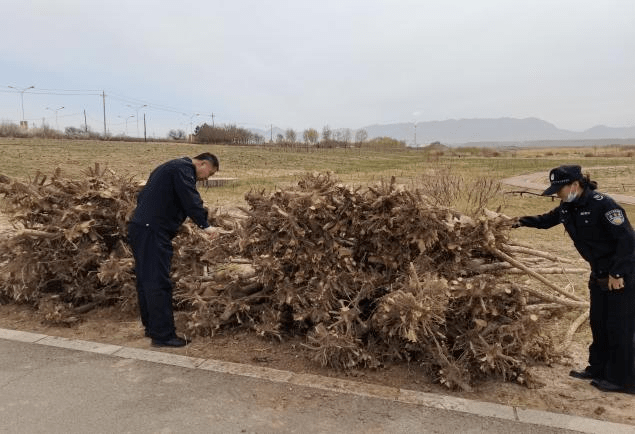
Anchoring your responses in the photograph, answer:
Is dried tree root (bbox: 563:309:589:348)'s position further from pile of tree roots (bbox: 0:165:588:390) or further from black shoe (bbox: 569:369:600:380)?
black shoe (bbox: 569:369:600:380)

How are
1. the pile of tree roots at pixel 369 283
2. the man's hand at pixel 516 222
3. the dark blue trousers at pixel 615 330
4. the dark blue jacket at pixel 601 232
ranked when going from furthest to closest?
the man's hand at pixel 516 222
the pile of tree roots at pixel 369 283
the dark blue trousers at pixel 615 330
the dark blue jacket at pixel 601 232

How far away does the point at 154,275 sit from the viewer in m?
4.33

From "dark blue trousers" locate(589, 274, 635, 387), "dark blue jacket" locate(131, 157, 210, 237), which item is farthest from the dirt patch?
"dark blue jacket" locate(131, 157, 210, 237)

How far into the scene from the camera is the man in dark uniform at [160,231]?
14.0ft

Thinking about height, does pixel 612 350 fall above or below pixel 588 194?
below

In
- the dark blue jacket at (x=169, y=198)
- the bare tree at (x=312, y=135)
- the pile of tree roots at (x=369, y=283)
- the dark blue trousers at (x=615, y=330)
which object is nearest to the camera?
the dark blue trousers at (x=615, y=330)

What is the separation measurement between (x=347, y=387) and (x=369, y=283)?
2.89 ft

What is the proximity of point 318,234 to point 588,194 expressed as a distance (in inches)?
84.9

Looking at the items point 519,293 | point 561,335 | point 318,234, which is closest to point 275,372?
point 318,234

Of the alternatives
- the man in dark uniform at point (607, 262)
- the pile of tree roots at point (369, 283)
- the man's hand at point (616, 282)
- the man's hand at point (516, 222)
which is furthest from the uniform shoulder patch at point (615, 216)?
the pile of tree roots at point (369, 283)

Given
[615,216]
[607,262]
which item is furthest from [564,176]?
[607,262]

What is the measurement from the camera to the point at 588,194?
11.4 ft

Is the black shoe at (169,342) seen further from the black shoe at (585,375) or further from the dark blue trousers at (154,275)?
the black shoe at (585,375)

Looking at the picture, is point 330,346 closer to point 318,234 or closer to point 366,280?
point 366,280
